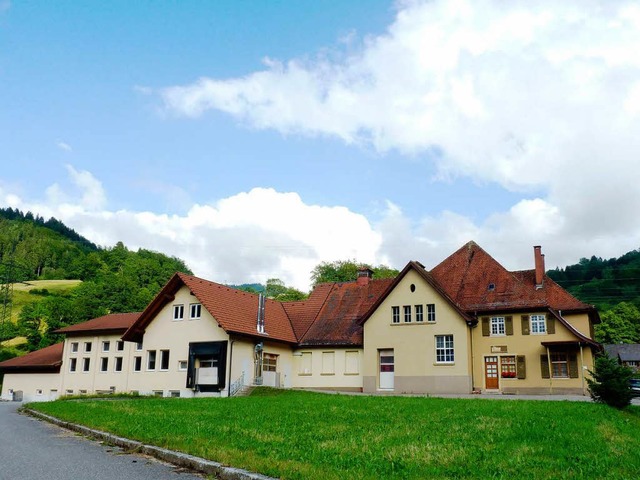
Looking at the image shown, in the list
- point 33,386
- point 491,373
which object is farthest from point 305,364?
point 33,386

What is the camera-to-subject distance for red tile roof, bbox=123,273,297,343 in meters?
37.6

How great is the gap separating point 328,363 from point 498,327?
11550mm

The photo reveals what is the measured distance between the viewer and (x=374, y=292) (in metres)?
45.0

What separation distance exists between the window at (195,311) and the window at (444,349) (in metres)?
15.3

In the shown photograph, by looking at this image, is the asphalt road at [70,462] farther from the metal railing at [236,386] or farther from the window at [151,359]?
the window at [151,359]

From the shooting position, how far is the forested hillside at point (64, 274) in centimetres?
8206

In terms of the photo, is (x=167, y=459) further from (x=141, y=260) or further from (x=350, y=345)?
(x=141, y=260)

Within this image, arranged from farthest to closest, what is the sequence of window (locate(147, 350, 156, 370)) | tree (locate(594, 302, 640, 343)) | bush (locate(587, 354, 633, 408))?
tree (locate(594, 302, 640, 343)), window (locate(147, 350, 156, 370)), bush (locate(587, 354, 633, 408))

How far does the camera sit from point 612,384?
2209 centimetres

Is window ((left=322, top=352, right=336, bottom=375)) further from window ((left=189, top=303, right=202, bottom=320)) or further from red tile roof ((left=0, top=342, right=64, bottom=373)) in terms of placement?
red tile roof ((left=0, top=342, right=64, bottom=373))

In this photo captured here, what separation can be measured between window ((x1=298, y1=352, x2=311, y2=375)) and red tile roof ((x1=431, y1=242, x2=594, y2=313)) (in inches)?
412

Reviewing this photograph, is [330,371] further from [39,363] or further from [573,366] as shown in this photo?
[39,363]

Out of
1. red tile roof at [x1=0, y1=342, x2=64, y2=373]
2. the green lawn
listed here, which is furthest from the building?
the green lawn

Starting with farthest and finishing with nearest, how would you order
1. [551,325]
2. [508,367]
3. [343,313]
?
1. [343,313]
2. [508,367]
3. [551,325]
